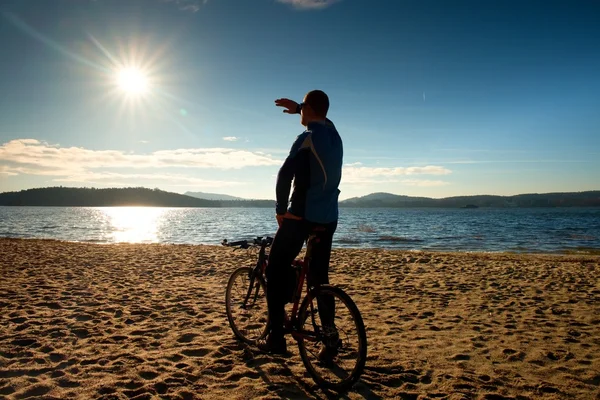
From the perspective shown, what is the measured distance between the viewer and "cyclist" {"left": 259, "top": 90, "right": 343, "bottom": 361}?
346 cm

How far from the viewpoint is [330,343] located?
3.69 meters

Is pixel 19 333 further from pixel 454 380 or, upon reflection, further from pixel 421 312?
pixel 421 312

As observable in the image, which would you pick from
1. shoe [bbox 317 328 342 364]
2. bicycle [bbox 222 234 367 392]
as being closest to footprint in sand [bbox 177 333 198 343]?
bicycle [bbox 222 234 367 392]

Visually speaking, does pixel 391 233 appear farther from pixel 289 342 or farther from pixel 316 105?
pixel 316 105

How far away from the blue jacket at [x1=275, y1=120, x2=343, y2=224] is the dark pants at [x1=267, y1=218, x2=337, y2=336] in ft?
0.44

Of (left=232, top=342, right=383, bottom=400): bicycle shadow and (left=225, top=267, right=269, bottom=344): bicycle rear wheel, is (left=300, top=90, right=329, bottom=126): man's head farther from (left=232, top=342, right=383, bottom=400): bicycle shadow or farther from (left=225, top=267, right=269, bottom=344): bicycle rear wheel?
(left=232, top=342, right=383, bottom=400): bicycle shadow

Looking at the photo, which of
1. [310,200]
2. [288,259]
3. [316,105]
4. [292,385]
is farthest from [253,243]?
[316,105]

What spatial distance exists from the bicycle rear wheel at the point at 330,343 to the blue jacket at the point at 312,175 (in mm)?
779

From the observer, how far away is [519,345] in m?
4.92

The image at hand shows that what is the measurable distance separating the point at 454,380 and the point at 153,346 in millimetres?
3738

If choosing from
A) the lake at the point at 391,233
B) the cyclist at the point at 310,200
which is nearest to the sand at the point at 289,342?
the cyclist at the point at 310,200

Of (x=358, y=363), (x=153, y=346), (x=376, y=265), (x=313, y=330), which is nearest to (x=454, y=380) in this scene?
(x=358, y=363)

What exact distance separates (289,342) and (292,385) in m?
1.36

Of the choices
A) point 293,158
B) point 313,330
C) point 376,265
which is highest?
point 293,158
